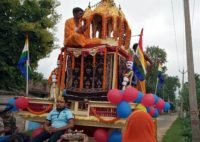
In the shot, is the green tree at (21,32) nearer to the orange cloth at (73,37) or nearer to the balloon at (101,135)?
the orange cloth at (73,37)

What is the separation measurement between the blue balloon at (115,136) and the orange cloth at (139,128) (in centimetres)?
551

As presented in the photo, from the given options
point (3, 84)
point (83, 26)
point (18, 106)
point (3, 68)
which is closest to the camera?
point (18, 106)

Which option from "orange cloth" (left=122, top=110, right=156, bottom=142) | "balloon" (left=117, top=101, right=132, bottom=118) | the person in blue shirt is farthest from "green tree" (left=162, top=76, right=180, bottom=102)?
"orange cloth" (left=122, top=110, right=156, bottom=142)

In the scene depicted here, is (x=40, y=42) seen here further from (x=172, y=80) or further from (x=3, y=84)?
(x=172, y=80)

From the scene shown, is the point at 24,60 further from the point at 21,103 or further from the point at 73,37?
the point at 73,37

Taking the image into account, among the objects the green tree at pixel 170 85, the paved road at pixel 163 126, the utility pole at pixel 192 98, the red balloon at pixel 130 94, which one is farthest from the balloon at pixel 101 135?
the green tree at pixel 170 85

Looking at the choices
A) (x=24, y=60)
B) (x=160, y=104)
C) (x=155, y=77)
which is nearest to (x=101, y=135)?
(x=160, y=104)

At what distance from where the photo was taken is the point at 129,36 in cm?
1202

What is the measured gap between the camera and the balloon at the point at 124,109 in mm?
9195

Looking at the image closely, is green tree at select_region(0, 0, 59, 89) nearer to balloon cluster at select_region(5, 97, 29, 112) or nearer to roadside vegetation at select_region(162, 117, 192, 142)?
balloon cluster at select_region(5, 97, 29, 112)

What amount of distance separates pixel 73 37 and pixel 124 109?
2861 millimetres

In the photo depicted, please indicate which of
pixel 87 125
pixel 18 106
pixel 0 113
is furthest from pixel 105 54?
pixel 0 113

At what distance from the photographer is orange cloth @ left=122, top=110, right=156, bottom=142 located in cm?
402

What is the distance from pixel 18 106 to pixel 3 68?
17.5 feet
